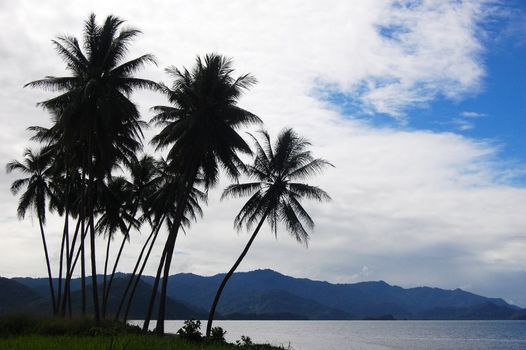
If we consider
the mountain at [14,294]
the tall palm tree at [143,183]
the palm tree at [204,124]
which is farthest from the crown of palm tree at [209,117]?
the mountain at [14,294]

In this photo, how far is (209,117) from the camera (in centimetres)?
3031

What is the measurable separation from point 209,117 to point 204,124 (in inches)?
33.0

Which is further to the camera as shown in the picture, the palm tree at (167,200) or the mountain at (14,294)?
the mountain at (14,294)

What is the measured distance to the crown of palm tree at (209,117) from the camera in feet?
98.4

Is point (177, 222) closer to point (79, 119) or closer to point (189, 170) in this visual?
point (189, 170)

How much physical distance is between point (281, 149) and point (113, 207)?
15694mm

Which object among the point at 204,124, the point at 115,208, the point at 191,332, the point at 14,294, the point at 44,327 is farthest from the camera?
the point at 14,294

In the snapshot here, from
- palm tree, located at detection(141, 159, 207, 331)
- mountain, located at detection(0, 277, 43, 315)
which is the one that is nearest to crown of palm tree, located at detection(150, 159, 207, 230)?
palm tree, located at detection(141, 159, 207, 331)

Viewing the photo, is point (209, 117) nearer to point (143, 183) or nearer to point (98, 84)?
point (98, 84)

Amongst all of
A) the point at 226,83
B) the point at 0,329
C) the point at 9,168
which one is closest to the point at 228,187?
the point at 226,83

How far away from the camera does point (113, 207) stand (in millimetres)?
41844

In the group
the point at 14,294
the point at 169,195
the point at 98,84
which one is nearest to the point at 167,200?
the point at 169,195

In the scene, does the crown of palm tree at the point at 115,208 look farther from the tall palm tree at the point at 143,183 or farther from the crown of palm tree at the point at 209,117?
the crown of palm tree at the point at 209,117

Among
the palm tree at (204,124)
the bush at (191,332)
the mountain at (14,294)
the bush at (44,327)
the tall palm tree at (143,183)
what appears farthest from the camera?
the mountain at (14,294)
